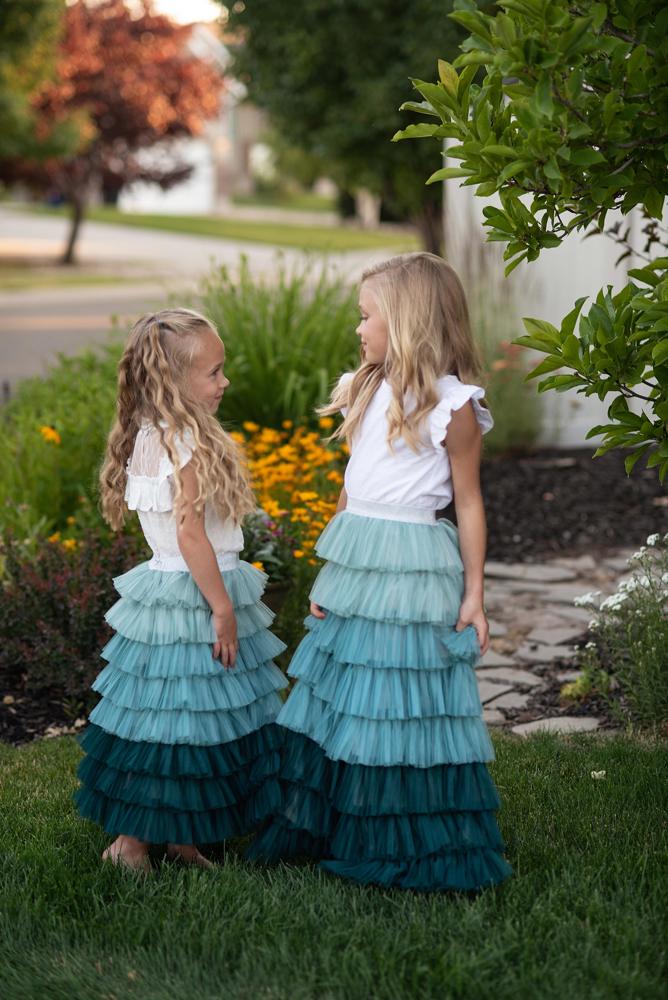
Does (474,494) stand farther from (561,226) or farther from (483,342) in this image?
(483,342)

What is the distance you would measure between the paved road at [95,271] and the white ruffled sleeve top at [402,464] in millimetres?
4460

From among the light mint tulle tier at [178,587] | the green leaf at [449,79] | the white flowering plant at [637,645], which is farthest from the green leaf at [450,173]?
the white flowering plant at [637,645]

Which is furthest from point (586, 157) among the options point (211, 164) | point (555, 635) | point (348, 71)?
point (211, 164)

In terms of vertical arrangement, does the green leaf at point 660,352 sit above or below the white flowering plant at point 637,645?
above

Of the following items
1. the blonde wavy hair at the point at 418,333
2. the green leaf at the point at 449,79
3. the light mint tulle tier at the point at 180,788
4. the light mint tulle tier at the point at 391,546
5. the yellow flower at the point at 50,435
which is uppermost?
the green leaf at the point at 449,79

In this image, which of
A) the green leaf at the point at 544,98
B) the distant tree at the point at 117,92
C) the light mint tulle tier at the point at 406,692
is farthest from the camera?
the distant tree at the point at 117,92

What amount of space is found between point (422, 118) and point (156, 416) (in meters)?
10.9

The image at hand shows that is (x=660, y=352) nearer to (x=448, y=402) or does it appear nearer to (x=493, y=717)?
(x=448, y=402)

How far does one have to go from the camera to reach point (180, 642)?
10.6 ft

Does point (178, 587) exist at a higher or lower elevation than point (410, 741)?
higher

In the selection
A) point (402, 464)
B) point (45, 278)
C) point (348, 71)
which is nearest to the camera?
point (402, 464)

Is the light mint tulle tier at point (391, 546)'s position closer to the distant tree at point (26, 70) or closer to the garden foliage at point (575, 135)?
the garden foliage at point (575, 135)

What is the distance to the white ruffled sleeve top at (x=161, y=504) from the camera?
3.23 meters

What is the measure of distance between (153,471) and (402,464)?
2.08 feet
